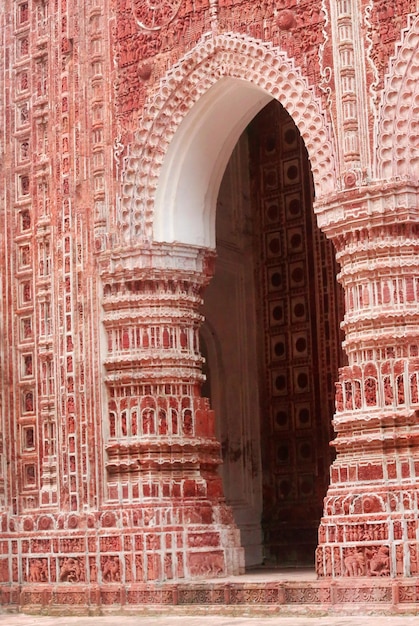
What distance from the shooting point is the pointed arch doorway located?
48.2ft

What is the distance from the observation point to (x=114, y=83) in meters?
12.6

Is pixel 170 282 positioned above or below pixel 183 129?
below

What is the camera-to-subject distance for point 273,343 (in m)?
15.2

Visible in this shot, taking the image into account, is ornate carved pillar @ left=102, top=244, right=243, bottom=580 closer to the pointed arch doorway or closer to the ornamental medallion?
the ornamental medallion

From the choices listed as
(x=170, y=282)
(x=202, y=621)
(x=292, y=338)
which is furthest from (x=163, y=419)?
(x=292, y=338)

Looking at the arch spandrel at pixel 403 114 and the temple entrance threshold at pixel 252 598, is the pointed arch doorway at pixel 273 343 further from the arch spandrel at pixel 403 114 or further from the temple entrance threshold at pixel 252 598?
the arch spandrel at pixel 403 114

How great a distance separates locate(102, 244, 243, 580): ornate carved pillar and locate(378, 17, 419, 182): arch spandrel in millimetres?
2484

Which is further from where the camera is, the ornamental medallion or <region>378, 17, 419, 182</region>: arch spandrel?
the ornamental medallion

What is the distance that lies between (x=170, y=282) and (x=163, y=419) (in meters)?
1.30

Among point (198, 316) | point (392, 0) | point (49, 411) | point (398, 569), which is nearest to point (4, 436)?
point (49, 411)

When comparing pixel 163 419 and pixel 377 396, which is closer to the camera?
pixel 377 396

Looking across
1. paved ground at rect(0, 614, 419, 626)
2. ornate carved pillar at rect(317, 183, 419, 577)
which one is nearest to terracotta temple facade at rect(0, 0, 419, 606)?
ornate carved pillar at rect(317, 183, 419, 577)

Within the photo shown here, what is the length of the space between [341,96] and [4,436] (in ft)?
16.0

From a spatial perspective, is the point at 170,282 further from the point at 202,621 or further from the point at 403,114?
the point at 202,621
